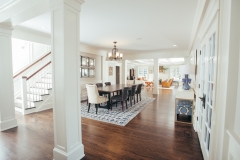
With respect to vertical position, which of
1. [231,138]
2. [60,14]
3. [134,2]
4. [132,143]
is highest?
[134,2]

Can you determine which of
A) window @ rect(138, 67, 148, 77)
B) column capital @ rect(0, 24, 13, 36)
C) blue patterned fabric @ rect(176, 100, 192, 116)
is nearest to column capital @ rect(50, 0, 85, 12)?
column capital @ rect(0, 24, 13, 36)

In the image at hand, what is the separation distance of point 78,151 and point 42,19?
3.07 m

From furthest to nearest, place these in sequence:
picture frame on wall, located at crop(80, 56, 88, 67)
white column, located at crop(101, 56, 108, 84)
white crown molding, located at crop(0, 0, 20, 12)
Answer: white column, located at crop(101, 56, 108, 84), picture frame on wall, located at crop(80, 56, 88, 67), white crown molding, located at crop(0, 0, 20, 12)

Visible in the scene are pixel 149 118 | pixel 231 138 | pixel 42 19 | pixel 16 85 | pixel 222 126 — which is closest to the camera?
pixel 231 138

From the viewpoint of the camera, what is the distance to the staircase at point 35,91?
3.95 meters

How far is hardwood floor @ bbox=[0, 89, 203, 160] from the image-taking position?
1.93m

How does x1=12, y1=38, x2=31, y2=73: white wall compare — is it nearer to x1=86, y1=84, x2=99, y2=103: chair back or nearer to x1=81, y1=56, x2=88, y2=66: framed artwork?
x1=81, y1=56, x2=88, y2=66: framed artwork

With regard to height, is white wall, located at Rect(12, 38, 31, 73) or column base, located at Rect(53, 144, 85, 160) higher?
white wall, located at Rect(12, 38, 31, 73)

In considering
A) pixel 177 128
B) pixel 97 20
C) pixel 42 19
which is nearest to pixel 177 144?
pixel 177 128

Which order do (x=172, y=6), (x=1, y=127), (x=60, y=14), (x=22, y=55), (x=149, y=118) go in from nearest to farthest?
1. (x=60, y=14)
2. (x=172, y=6)
3. (x=1, y=127)
4. (x=149, y=118)
5. (x=22, y=55)

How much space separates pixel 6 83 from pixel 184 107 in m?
4.37

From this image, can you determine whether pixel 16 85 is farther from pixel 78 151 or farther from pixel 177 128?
pixel 177 128

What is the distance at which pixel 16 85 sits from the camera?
477cm

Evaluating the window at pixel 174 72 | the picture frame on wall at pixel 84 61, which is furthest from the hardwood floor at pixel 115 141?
the window at pixel 174 72
